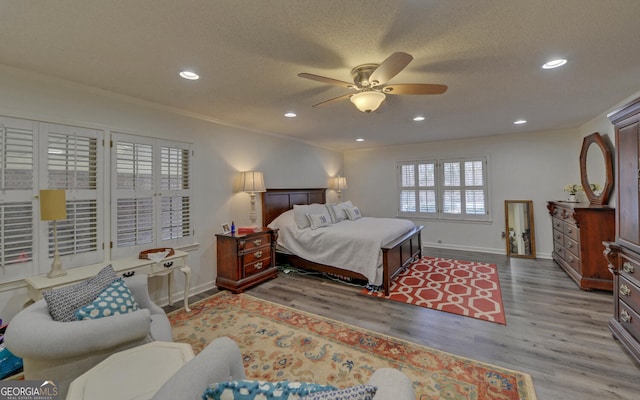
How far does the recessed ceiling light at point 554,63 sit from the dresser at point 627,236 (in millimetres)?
583

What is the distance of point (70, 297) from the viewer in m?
1.62

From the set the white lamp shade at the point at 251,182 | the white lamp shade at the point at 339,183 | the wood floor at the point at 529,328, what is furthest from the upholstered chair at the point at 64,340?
the white lamp shade at the point at 339,183

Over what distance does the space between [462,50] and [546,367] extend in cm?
256

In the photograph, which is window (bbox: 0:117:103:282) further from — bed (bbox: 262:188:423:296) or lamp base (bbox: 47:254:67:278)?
bed (bbox: 262:188:423:296)

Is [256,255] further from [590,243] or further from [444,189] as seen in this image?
[590,243]

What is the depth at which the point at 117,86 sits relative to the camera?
261cm

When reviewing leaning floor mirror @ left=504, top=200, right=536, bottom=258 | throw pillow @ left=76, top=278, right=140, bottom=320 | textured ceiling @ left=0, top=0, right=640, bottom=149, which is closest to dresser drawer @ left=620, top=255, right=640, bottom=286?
textured ceiling @ left=0, top=0, right=640, bottom=149

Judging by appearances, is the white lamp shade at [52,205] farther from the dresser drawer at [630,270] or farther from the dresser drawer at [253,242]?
the dresser drawer at [630,270]

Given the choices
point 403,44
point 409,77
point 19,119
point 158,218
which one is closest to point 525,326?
point 409,77

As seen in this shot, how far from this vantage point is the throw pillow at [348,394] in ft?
2.37

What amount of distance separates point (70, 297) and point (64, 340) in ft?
1.38

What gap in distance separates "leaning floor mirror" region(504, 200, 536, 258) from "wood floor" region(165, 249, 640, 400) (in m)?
1.06

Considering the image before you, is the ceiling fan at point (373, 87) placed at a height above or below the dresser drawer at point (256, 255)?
above

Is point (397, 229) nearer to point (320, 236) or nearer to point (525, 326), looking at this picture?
point (320, 236)
